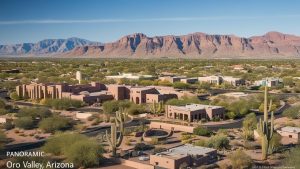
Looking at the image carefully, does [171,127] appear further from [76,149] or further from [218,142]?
[76,149]

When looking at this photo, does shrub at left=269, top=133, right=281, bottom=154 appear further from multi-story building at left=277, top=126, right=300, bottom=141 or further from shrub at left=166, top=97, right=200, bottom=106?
shrub at left=166, top=97, right=200, bottom=106

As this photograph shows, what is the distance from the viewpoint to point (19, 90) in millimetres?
75125

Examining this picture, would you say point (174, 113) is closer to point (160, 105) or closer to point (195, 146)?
point (160, 105)

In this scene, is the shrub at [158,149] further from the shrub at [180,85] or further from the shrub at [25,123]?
the shrub at [180,85]

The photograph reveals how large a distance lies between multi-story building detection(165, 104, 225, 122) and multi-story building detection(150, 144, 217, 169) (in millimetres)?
18228

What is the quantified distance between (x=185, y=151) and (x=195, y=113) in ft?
63.7

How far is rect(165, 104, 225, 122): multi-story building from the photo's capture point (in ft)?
172

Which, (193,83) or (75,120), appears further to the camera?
(193,83)

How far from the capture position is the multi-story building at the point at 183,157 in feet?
100

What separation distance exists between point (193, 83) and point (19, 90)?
40500 mm

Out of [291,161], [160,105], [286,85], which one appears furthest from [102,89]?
[291,161]

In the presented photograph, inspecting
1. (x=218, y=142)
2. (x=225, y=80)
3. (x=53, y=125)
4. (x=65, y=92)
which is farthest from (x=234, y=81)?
(x=218, y=142)

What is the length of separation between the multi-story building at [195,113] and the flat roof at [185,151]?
1695 cm

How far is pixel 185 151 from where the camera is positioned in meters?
33.4
